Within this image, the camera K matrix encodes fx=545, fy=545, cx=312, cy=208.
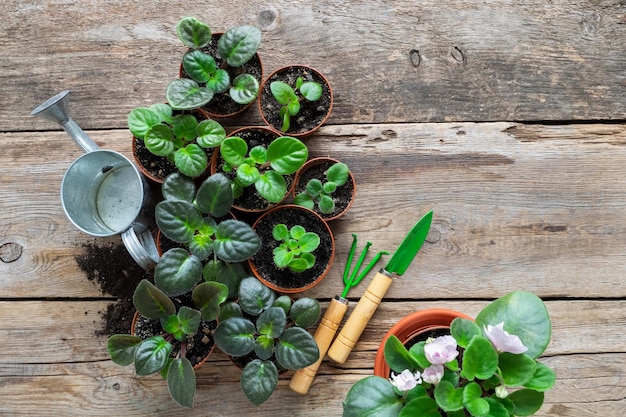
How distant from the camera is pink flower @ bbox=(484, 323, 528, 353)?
2.73 feet

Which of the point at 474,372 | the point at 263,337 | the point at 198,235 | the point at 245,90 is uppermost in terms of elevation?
the point at 245,90

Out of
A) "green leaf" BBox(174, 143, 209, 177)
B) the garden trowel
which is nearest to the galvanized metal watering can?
"green leaf" BBox(174, 143, 209, 177)

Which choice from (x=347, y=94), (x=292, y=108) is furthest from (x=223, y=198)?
(x=347, y=94)

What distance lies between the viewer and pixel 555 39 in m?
1.31

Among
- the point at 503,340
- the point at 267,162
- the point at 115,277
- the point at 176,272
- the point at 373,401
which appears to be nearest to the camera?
the point at 503,340

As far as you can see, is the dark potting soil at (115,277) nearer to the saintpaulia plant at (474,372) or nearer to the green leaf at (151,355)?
the green leaf at (151,355)

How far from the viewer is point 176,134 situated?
1.13 meters

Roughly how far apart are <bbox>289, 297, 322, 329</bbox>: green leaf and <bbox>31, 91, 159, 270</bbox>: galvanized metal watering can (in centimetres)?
30

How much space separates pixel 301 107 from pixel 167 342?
23.1 inches

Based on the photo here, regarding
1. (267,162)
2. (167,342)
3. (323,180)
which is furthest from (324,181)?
(167,342)

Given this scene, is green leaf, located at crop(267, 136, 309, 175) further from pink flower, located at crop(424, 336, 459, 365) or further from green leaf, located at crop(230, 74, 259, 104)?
pink flower, located at crop(424, 336, 459, 365)

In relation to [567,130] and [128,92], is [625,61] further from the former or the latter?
[128,92]

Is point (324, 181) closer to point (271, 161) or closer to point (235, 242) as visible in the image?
point (271, 161)

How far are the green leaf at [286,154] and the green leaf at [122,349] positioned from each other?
444mm
